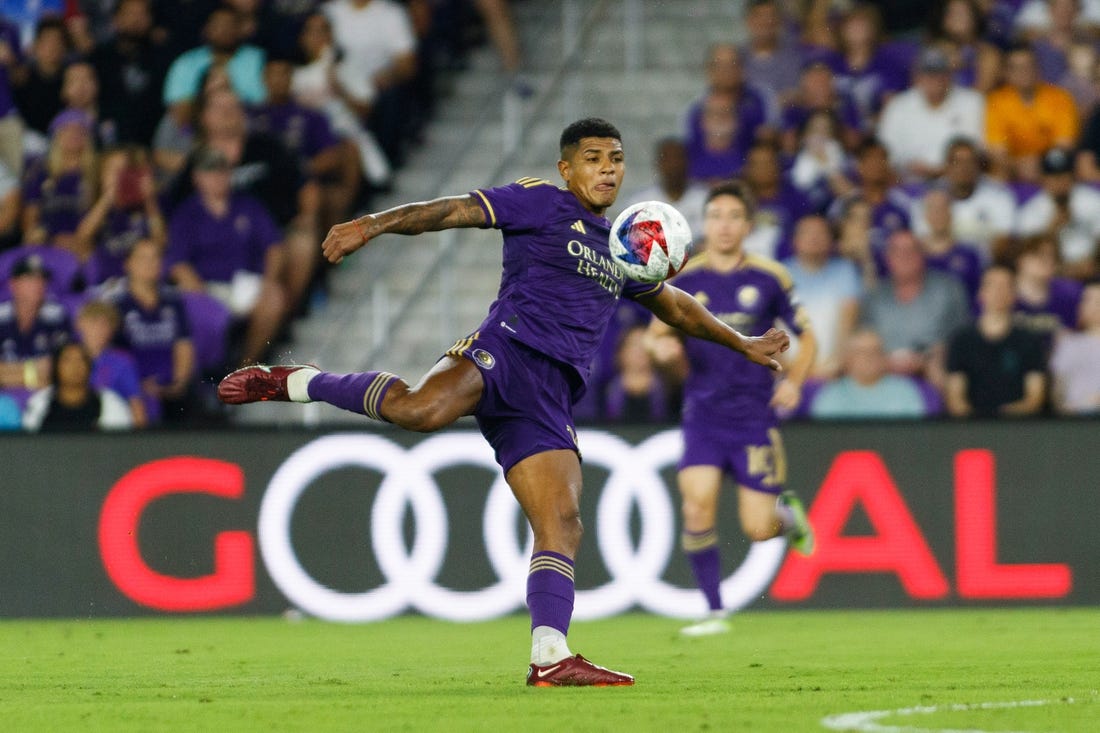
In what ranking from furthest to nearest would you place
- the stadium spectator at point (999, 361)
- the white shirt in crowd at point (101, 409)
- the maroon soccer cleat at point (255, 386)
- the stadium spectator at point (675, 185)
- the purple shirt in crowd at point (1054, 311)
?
the stadium spectator at point (675, 185)
the white shirt in crowd at point (101, 409)
the purple shirt in crowd at point (1054, 311)
the stadium spectator at point (999, 361)
the maroon soccer cleat at point (255, 386)

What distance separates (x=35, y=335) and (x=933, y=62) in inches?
279

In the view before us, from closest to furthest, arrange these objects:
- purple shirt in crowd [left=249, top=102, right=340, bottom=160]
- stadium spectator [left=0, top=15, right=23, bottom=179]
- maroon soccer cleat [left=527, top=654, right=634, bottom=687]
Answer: maroon soccer cleat [left=527, top=654, right=634, bottom=687], purple shirt in crowd [left=249, top=102, right=340, bottom=160], stadium spectator [left=0, top=15, right=23, bottom=179]

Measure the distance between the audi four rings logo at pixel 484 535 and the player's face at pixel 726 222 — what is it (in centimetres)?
198

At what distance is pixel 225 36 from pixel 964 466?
712 cm

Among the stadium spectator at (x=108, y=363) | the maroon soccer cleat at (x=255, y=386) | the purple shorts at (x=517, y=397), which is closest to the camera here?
the purple shorts at (x=517, y=397)

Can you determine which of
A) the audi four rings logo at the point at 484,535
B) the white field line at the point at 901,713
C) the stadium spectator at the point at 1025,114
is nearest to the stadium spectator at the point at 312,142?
the audi four rings logo at the point at 484,535

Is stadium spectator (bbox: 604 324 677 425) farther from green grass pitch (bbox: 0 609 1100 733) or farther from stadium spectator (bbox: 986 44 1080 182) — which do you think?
stadium spectator (bbox: 986 44 1080 182)

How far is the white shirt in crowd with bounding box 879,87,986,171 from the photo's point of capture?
46.7 feet

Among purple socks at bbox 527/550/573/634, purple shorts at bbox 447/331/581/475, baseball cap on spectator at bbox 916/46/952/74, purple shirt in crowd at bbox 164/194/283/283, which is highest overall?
baseball cap on spectator at bbox 916/46/952/74

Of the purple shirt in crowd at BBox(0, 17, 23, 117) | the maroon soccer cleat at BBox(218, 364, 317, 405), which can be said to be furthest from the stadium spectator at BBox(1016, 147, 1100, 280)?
the purple shirt in crowd at BBox(0, 17, 23, 117)

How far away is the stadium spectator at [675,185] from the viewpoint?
13820 mm

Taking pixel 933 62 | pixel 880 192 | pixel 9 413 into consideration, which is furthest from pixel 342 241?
pixel 933 62

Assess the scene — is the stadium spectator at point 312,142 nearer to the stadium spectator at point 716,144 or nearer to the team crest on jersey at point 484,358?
the stadium spectator at point 716,144

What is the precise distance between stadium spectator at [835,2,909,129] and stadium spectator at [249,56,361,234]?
13.1 ft
